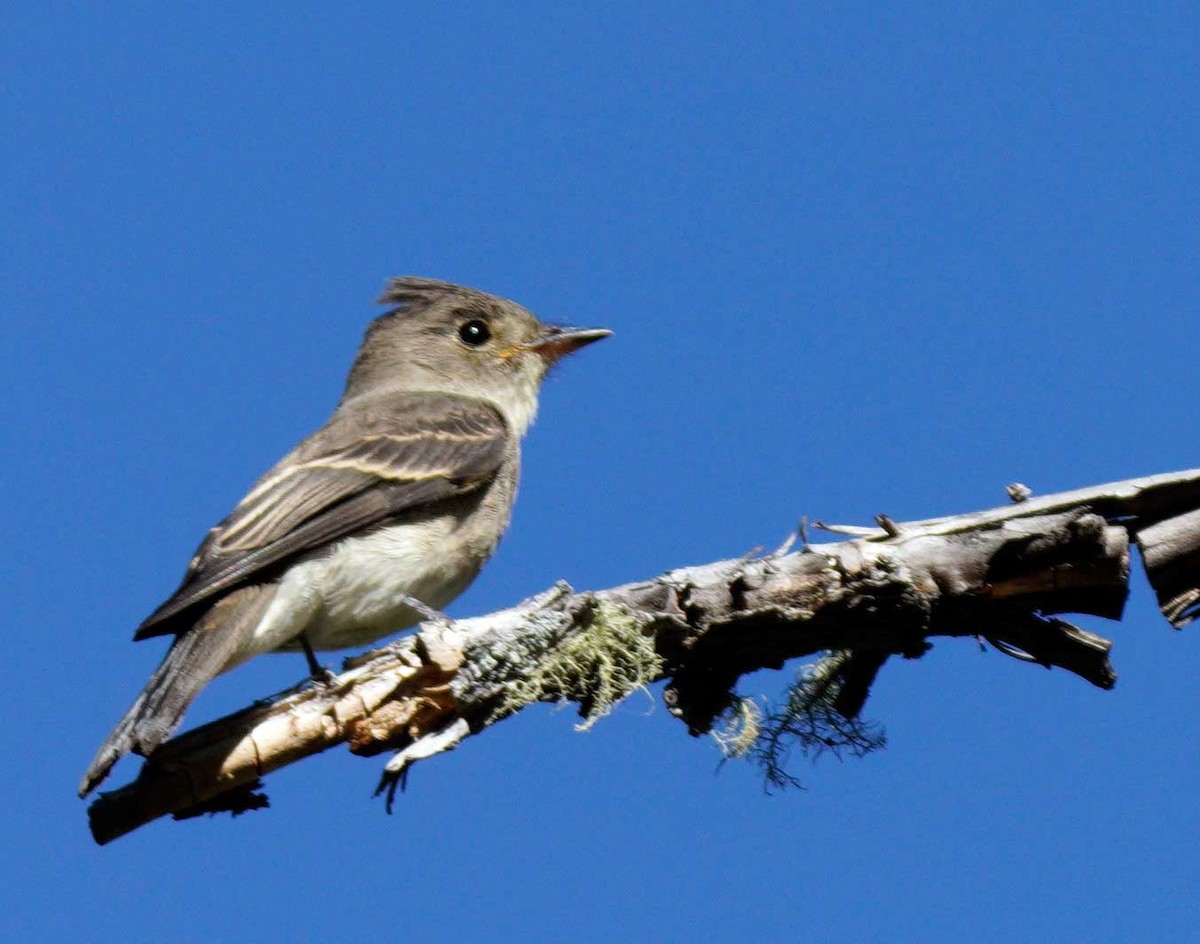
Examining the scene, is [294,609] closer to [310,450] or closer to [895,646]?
[310,450]

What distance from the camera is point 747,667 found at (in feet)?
19.2

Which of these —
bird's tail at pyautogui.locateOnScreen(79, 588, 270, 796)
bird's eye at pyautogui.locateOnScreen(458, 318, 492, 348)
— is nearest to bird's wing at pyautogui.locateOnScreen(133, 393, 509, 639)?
bird's tail at pyautogui.locateOnScreen(79, 588, 270, 796)

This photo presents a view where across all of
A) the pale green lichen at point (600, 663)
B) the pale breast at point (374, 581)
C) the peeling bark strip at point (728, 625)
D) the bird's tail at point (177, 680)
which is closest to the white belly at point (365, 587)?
the pale breast at point (374, 581)

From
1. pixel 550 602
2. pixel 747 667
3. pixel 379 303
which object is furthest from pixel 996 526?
A: pixel 379 303

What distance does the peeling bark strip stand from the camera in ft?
17.5

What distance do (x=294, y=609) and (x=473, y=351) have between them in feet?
9.24

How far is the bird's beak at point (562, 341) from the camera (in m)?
8.83

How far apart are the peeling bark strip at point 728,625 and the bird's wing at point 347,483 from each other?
0.87 m

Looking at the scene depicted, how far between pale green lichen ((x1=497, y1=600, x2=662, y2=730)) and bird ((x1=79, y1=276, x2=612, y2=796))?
1.09 metres

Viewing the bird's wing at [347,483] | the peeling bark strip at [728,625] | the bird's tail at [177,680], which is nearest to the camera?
the bird's tail at [177,680]

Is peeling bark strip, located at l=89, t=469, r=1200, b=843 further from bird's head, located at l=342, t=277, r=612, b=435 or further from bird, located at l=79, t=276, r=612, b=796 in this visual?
bird's head, located at l=342, t=277, r=612, b=435

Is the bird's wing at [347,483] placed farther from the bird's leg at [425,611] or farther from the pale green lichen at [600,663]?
the pale green lichen at [600,663]

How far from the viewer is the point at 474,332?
8883 mm

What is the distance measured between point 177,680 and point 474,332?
3.76 meters
